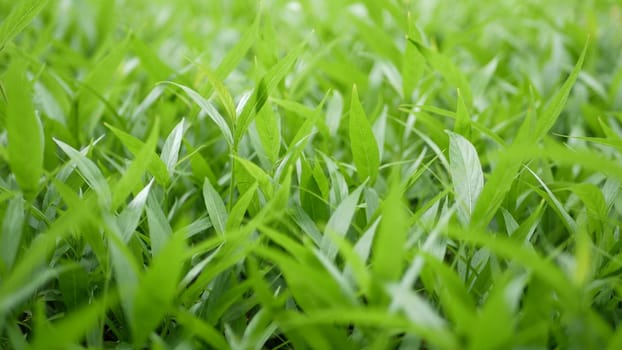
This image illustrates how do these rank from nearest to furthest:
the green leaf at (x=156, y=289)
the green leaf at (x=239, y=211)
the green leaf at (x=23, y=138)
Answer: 1. the green leaf at (x=156, y=289)
2. the green leaf at (x=23, y=138)
3. the green leaf at (x=239, y=211)

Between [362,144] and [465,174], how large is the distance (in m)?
0.18

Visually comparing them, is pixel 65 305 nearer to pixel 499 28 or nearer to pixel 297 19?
pixel 297 19

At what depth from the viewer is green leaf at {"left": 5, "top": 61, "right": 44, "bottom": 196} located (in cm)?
77

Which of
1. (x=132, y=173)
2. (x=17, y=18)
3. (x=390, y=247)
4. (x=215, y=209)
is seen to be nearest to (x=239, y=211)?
(x=215, y=209)

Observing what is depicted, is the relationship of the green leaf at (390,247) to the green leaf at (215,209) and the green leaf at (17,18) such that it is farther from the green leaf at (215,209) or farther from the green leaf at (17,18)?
the green leaf at (17,18)

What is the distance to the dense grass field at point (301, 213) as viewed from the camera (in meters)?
0.67

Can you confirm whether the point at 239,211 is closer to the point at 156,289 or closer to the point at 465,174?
the point at 156,289

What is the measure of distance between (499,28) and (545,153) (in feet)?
5.14

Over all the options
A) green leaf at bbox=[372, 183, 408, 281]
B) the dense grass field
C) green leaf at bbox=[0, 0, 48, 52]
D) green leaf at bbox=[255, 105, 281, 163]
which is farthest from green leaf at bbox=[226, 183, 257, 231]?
green leaf at bbox=[0, 0, 48, 52]

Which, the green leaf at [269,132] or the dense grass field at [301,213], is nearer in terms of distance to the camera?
the dense grass field at [301,213]

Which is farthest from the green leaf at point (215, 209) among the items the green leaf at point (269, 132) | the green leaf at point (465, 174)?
the green leaf at point (465, 174)

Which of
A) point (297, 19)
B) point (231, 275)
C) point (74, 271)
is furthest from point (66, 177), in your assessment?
point (297, 19)

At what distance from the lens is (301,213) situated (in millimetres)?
942

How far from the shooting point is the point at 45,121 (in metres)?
1.19
